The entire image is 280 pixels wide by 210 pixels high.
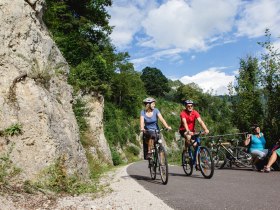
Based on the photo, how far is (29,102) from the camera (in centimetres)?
789

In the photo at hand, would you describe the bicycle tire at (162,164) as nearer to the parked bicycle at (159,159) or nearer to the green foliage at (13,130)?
the parked bicycle at (159,159)

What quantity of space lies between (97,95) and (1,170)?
957 inches

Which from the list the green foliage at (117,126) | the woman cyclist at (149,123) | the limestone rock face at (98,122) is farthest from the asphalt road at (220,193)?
the green foliage at (117,126)

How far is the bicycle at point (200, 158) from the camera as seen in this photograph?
8.95m

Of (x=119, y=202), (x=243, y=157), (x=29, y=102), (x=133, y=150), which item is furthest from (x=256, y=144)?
(x=133, y=150)

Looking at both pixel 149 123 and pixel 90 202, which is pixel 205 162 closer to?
pixel 149 123

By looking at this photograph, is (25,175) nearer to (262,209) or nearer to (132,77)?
(262,209)

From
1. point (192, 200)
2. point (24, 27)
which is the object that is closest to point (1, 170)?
point (192, 200)

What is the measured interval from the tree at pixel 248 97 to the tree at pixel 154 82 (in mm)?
84624

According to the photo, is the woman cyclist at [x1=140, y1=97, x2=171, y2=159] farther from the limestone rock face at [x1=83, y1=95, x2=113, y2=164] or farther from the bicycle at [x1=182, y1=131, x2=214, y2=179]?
the limestone rock face at [x1=83, y1=95, x2=113, y2=164]

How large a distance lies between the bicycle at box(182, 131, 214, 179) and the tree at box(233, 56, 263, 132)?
32.5ft

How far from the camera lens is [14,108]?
25.1ft

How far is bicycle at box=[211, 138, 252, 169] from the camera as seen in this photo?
12.5 meters

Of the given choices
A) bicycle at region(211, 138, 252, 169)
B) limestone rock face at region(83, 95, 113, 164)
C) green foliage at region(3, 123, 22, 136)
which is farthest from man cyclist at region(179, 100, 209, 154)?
limestone rock face at region(83, 95, 113, 164)
